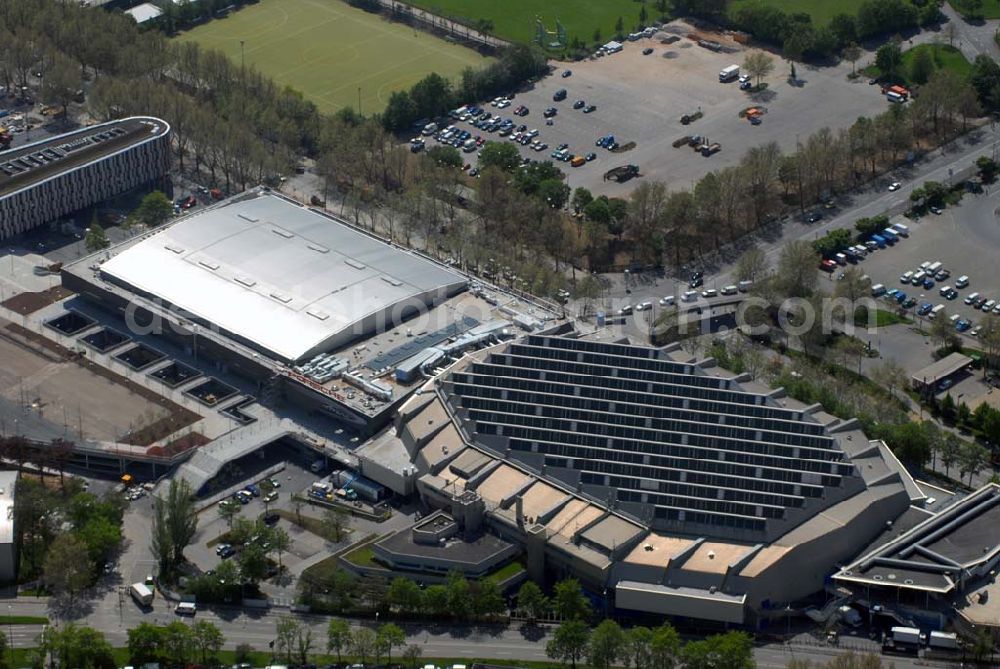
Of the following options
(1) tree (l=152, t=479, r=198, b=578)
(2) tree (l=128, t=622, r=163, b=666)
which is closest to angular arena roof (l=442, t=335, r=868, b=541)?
(1) tree (l=152, t=479, r=198, b=578)

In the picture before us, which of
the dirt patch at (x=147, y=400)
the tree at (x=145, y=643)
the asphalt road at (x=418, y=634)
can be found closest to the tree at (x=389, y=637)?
the asphalt road at (x=418, y=634)

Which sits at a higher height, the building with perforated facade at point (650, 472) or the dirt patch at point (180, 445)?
the building with perforated facade at point (650, 472)

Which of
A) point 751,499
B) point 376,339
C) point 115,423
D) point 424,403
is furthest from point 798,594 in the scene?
point 115,423

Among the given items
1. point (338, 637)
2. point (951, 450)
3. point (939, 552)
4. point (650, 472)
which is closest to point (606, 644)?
point (650, 472)

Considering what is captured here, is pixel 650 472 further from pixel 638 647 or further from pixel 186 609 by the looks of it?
pixel 186 609

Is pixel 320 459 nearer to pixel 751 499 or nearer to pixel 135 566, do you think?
pixel 135 566

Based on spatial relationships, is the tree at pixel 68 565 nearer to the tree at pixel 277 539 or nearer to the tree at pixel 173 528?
the tree at pixel 173 528
